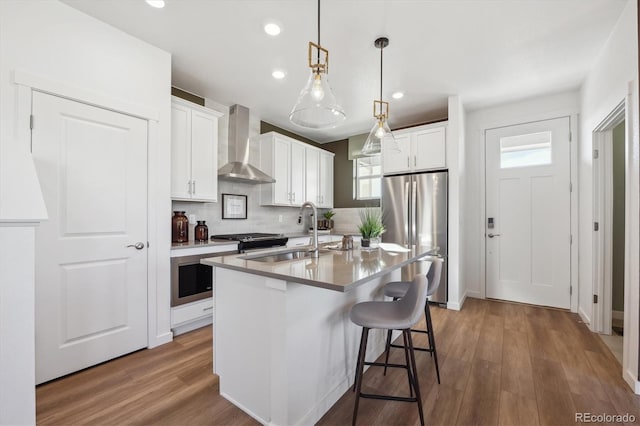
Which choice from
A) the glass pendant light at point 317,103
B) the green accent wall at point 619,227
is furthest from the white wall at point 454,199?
the glass pendant light at point 317,103

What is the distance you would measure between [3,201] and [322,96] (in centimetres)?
168

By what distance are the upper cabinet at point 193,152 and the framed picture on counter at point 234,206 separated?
575 millimetres

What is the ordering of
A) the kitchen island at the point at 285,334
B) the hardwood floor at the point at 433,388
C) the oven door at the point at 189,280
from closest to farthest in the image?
the kitchen island at the point at 285,334
the hardwood floor at the point at 433,388
the oven door at the point at 189,280

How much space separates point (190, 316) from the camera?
2.76m

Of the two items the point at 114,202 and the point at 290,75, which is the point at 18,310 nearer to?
the point at 114,202

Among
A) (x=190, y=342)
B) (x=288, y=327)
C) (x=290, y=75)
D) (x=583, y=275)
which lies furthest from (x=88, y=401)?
(x=583, y=275)

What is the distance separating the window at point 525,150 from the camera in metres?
3.56

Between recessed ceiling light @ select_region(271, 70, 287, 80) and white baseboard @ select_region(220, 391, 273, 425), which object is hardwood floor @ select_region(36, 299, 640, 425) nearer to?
white baseboard @ select_region(220, 391, 273, 425)

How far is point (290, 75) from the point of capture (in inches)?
118

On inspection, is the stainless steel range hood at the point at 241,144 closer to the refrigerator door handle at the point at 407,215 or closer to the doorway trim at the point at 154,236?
the doorway trim at the point at 154,236

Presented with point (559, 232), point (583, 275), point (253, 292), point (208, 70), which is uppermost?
point (208, 70)

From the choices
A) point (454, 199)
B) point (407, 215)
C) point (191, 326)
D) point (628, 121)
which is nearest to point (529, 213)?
point (454, 199)

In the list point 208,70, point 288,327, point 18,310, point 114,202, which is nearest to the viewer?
point 18,310

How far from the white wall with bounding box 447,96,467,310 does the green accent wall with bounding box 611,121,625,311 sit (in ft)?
5.08
